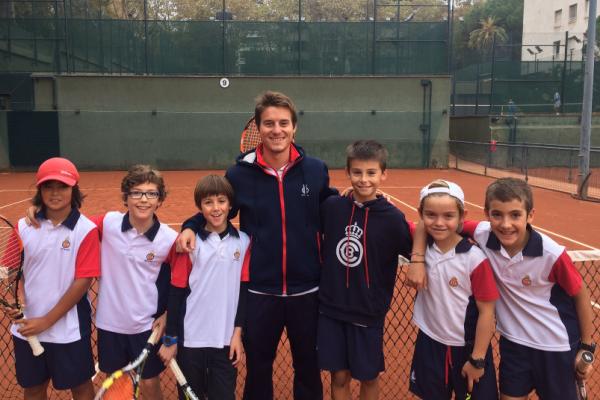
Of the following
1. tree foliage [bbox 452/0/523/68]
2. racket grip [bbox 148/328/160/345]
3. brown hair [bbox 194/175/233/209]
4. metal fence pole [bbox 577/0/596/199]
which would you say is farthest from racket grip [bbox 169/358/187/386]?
tree foliage [bbox 452/0/523/68]

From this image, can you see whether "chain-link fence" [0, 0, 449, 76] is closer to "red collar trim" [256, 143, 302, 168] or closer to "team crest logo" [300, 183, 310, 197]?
"red collar trim" [256, 143, 302, 168]

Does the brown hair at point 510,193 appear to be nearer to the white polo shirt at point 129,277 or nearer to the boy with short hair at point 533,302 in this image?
the boy with short hair at point 533,302

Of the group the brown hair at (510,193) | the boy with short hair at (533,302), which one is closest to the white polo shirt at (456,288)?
the boy with short hair at (533,302)

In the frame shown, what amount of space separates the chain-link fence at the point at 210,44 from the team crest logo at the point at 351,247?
18.1m

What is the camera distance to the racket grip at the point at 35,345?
2227 millimetres

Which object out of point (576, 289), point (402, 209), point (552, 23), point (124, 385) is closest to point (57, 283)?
point (124, 385)

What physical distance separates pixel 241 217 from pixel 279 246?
26 cm

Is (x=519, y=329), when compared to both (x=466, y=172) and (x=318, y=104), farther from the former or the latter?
(x=318, y=104)

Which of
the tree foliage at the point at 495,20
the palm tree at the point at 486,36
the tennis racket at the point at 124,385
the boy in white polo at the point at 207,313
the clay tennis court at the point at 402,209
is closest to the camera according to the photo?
the tennis racket at the point at 124,385

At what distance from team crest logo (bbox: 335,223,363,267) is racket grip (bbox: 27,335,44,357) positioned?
132 cm

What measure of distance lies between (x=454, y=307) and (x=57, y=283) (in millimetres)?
1704

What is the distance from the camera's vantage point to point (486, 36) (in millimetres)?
46188

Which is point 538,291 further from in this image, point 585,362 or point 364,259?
point 364,259

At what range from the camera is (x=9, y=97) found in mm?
19219
